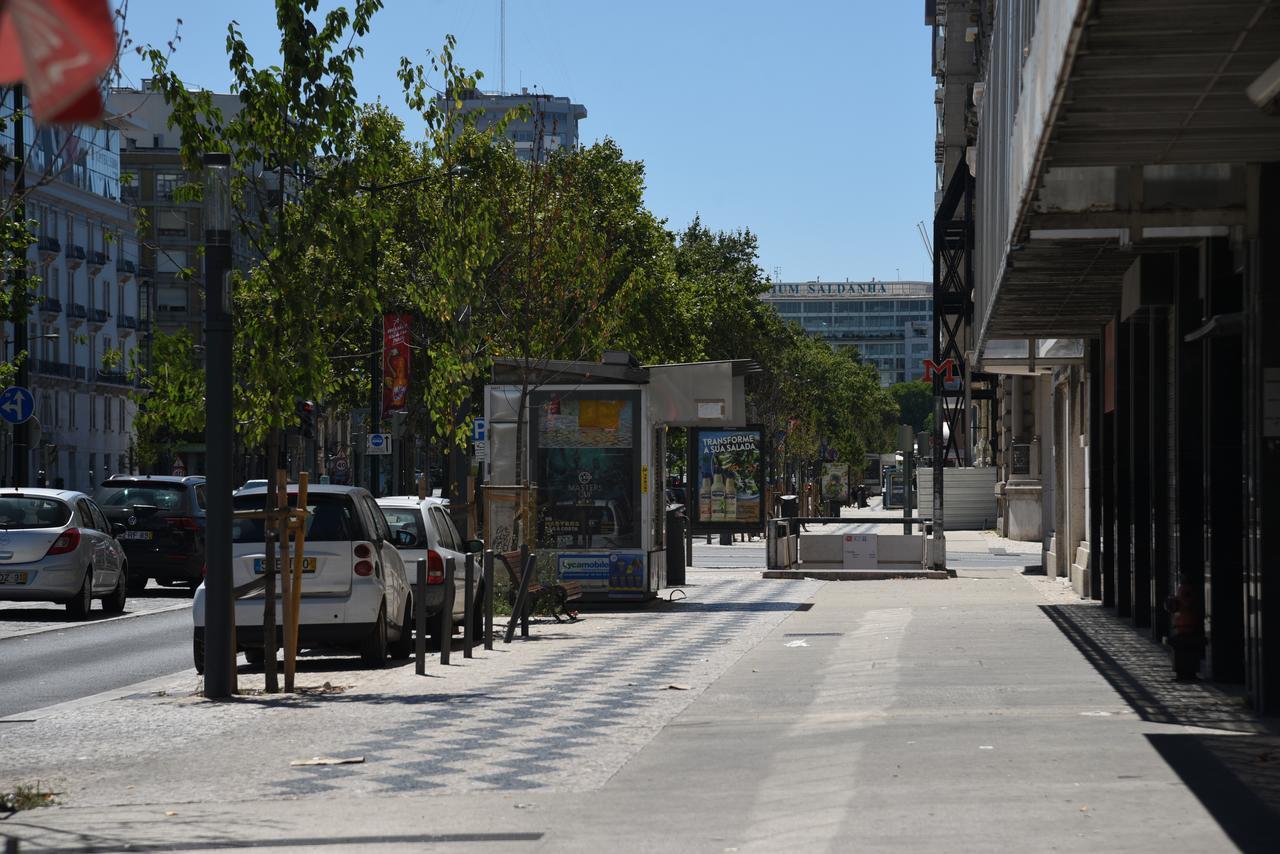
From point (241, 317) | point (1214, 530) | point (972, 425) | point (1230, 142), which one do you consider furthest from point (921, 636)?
point (972, 425)

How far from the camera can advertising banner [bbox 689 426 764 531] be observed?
44.8 meters

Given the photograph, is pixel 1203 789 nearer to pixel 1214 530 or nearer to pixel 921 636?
pixel 1214 530

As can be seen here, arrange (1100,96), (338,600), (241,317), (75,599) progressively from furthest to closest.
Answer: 1. (75,599)
2. (338,600)
3. (241,317)
4. (1100,96)

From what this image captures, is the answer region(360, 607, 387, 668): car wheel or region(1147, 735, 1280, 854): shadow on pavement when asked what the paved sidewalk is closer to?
region(1147, 735, 1280, 854): shadow on pavement

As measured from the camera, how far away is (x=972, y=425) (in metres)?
107

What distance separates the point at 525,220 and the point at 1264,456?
18.1 meters

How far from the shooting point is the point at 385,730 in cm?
1182

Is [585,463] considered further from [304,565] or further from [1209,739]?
[1209,739]

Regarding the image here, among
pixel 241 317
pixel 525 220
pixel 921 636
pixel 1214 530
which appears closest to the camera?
pixel 1214 530

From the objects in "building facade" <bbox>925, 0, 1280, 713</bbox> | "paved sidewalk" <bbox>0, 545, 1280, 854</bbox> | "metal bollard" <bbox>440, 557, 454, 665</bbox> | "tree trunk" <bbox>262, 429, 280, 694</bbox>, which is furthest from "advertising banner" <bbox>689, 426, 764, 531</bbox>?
"tree trunk" <bbox>262, 429, 280, 694</bbox>

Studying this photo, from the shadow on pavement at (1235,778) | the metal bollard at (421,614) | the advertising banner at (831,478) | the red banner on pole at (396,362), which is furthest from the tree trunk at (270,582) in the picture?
the advertising banner at (831,478)

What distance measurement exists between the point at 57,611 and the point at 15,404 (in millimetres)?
7200

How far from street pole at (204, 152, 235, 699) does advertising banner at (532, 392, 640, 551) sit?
11967 mm

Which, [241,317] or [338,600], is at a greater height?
[241,317]
